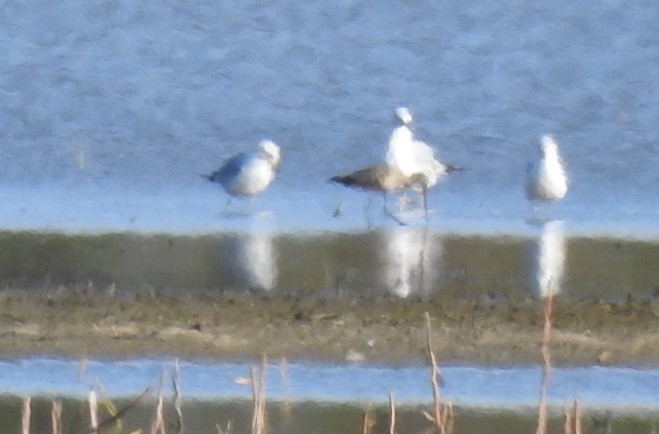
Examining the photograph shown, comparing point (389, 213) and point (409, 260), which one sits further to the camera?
point (389, 213)

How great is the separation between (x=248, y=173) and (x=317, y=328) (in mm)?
4248

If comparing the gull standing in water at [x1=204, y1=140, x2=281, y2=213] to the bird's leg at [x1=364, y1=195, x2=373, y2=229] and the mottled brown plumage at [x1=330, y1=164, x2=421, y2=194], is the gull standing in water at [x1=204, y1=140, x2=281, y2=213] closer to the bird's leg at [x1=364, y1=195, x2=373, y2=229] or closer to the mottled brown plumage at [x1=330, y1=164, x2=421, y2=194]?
the mottled brown plumage at [x1=330, y1=164, x2=421, y2=194]

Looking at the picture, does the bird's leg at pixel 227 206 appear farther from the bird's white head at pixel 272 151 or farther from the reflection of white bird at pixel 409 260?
the reflection of white bird at pixel 409 260

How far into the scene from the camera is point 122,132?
15.1 m

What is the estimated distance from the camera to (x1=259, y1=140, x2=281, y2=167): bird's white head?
1374 cm

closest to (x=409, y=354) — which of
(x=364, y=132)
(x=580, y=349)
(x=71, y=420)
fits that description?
(x=580, y=349)

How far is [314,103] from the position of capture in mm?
15750

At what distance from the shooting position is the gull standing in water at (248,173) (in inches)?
517

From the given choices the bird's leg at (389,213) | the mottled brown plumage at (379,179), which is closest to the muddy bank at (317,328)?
the bird's leg at (389,213)

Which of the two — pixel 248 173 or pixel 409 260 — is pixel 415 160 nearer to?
pixel 248 173

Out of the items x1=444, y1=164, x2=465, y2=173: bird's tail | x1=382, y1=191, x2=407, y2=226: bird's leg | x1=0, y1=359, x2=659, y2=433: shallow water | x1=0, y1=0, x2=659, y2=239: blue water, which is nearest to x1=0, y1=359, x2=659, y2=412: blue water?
x1=0, y1=359, x2=659, y2=433: shallow water

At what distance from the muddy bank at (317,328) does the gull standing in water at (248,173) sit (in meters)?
3.53

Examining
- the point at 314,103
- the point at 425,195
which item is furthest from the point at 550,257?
the point at 314,103

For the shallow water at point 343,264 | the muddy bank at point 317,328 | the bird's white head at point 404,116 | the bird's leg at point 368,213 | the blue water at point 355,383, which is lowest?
the blue water at point 355,383
